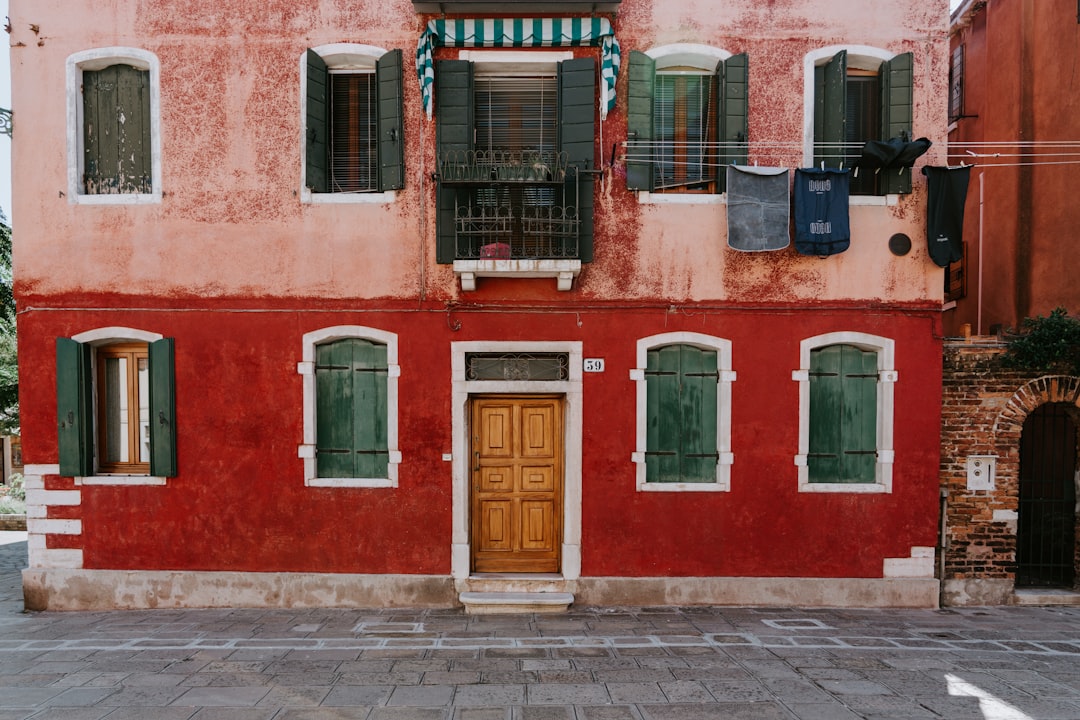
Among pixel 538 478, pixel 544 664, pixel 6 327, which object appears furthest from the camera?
pixel 6 327

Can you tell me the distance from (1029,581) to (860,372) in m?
3.70

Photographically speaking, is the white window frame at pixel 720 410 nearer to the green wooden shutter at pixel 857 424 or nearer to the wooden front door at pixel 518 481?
the wooden front door at pixel 518 481

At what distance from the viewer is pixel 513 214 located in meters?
7.91

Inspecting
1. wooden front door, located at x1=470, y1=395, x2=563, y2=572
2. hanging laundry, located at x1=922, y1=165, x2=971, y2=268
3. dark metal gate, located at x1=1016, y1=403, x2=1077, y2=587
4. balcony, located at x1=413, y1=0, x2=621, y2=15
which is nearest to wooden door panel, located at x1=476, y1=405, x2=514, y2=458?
wooden front door, located at x1=470, y1=395, x2=563, y2=572

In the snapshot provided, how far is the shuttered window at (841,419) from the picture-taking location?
7938 millimetres

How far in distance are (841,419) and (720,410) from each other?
1532mm

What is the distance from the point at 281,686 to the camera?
18.6ft

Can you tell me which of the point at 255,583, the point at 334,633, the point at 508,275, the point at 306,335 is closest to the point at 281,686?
the point at 334,633

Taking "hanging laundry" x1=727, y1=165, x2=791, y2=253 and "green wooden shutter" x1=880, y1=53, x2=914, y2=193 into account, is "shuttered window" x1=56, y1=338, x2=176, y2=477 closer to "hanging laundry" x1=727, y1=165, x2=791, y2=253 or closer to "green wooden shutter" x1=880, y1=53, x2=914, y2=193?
"hanging laundry" x1=727, y1=165, x2=791, y2=253

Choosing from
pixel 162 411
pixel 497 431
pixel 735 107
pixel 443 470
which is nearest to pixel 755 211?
pixel 735 107

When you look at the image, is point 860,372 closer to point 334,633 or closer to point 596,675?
point 596,675

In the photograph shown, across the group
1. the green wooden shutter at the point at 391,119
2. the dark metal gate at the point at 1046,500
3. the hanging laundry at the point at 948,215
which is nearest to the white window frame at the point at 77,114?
the green wooden shutter at the point at 391,119

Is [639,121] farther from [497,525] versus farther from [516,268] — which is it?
[497,525]

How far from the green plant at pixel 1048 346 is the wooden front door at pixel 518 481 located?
5608 mm
